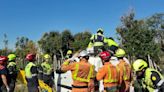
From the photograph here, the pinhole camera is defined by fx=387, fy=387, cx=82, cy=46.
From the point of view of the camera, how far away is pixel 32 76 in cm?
1368

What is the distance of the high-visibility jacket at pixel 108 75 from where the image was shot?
10.9m

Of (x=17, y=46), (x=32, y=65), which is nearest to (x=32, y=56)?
(x=32, y=65)

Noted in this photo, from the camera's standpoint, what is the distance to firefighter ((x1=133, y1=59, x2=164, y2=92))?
30.6 feet

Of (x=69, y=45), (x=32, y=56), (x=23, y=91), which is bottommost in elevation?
(x=23, y=91)

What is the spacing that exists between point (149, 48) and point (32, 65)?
22487mm

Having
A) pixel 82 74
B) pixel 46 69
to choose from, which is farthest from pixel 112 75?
pixel 46 69

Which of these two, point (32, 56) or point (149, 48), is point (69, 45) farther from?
point (32, 56)

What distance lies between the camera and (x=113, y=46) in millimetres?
14461

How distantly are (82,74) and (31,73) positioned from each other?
10.2ft

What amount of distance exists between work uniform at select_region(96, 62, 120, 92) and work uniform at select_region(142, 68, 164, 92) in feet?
4.37

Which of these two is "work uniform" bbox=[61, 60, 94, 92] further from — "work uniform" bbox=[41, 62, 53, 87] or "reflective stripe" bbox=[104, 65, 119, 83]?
"work uniform" bbox=[41, 62, 53, 87]

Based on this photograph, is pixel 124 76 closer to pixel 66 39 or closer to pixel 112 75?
pixel 112 75

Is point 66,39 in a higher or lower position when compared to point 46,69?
higher

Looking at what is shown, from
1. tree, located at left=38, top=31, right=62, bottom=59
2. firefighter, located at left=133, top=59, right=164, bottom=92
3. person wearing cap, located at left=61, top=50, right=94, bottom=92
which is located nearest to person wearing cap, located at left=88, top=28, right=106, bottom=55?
person wearing cap, located at left=61, top=50, right=94, bottom=92
